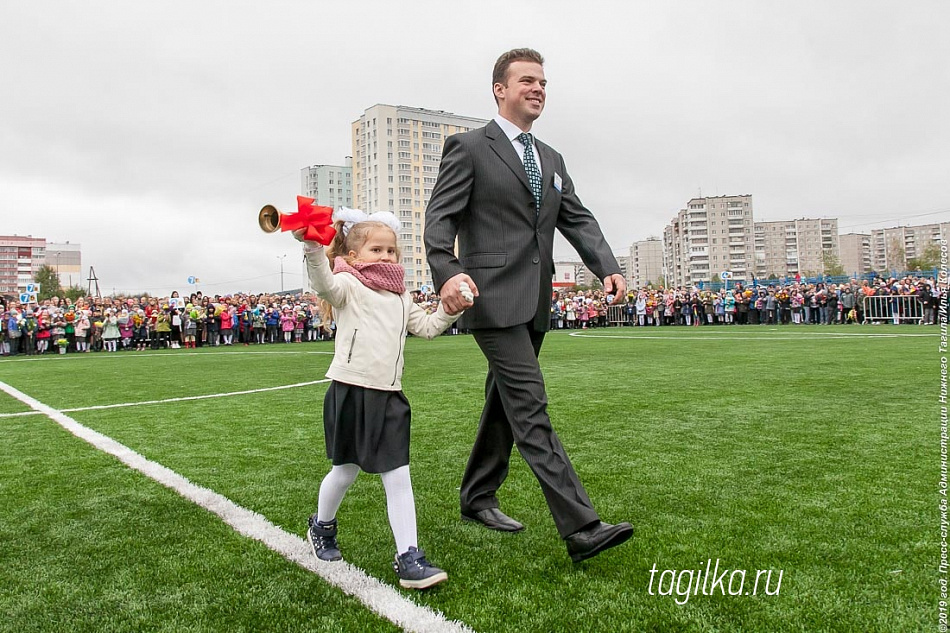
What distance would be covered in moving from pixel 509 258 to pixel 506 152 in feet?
1.66

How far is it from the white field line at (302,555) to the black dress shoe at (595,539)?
652 mm

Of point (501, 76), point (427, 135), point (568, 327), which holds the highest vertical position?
point (427, 135)

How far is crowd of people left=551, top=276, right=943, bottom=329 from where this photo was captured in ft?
90.2

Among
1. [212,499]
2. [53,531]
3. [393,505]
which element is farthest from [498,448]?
[53,531]

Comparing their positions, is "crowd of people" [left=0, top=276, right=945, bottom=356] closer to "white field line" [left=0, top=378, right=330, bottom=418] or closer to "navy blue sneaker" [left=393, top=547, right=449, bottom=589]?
"white field line" [left=0, top=378, right=330, bottom=418]

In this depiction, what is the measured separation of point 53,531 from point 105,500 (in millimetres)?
550

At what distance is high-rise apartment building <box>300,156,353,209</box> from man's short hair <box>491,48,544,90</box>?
132267 mm

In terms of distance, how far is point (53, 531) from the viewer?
356 cm

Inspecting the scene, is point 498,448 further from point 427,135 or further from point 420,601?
point 427,135

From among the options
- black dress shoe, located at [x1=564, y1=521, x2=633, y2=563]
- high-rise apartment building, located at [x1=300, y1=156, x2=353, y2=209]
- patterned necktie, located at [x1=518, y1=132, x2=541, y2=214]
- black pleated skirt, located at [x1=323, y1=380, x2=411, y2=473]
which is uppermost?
high-rise apartment building, located at [x1=300, y1=156, x2=353, y2=209]

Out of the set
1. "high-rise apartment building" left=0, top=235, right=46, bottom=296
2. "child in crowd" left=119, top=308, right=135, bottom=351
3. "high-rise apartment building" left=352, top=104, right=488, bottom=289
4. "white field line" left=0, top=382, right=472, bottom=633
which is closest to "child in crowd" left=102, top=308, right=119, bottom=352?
"child in crowd" left=119, top=308, right=135, bottom=351

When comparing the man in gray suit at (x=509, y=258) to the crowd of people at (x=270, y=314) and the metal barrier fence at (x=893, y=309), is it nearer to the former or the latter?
the crowd of people at (x=270, y=314)
